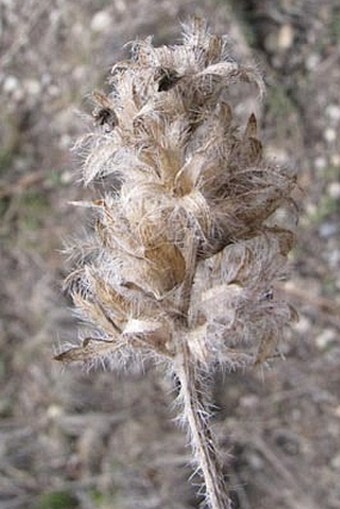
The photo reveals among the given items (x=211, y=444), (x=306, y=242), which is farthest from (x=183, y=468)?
(x=211, y=444)

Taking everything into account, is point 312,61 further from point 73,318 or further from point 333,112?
point 73,318

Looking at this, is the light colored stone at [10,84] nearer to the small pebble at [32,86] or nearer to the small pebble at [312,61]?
the small pebble at [32,86]

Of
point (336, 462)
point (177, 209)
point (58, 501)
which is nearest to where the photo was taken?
point (177, 209)

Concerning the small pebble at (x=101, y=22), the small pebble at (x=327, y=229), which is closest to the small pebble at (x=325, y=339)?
the small pebble at (x=327, y=229)

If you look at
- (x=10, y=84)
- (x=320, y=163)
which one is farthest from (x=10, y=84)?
(x=320, y=163)

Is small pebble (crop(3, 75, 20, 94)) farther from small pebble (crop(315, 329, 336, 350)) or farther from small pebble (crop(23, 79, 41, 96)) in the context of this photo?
small pebble (crop(315, 329, 336, 350))

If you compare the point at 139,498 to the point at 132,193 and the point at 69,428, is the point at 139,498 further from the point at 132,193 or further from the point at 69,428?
the point at 132,193
